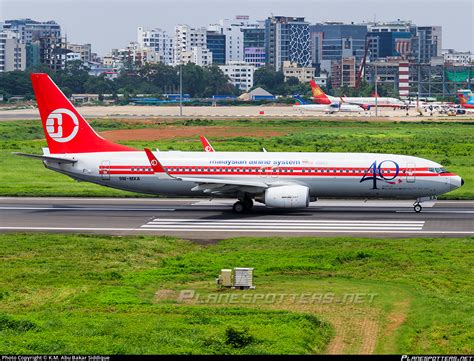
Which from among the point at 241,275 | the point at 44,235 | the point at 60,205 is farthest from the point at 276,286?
the point at 60,205

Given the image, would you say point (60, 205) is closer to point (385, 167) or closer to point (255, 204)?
point (255, 204)

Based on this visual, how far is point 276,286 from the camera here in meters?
35.5

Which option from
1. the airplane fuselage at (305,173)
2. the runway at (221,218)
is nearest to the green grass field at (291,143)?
the runway at (221,218)

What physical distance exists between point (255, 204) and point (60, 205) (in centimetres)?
1095

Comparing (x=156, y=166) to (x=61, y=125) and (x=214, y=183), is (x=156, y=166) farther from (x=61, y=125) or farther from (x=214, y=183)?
(x=61, y=125)

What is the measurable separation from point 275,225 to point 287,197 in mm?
3248

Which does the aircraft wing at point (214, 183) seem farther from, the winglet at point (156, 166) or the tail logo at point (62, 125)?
the tail logo at point (62, 125)

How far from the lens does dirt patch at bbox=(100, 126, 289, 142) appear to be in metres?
105

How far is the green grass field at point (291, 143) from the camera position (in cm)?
6538

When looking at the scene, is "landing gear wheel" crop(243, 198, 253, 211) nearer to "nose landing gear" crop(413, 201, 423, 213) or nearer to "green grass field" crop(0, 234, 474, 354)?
"nose landing gear" crop(413, 201, 423, 213)

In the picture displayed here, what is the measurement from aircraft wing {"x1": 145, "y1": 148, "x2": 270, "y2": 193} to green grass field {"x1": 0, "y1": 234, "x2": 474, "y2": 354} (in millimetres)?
8571

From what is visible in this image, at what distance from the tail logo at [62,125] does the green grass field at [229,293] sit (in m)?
11.8

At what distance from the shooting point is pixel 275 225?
165ft
